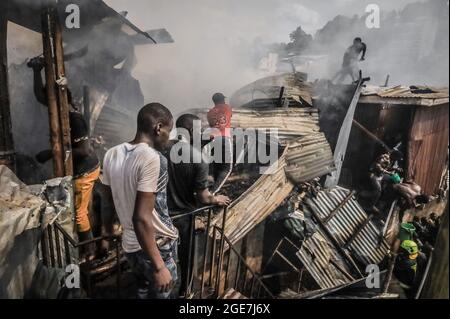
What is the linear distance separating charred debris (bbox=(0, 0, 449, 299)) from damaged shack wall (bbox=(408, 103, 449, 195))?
0.5 inches

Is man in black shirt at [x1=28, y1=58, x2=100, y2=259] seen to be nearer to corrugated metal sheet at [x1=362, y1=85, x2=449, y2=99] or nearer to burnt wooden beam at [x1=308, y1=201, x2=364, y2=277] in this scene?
burnt wooden beam at [x1=308, y1=201, x2=364, y2=277]

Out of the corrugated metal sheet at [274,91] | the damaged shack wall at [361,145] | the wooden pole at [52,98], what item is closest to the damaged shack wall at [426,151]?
the damaged shack wall at [361,145]

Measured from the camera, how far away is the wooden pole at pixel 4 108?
3.83 metres

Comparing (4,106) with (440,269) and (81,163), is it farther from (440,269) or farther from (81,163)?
(440,269)

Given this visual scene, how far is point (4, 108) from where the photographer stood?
4.00 meters

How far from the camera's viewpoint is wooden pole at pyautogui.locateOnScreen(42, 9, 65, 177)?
3.76 metres

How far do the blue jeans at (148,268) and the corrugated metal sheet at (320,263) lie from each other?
169 centimetres

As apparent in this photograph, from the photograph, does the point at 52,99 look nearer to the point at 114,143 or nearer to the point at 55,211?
the point at 114,143

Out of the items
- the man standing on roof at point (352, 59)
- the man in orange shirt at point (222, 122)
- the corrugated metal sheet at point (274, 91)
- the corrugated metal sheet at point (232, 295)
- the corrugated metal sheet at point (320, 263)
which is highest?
the man standing on roof at point (352, 59)

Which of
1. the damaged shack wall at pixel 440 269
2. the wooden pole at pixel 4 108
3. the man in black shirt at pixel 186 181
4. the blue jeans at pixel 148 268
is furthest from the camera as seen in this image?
the wooden pole at pixel 4 108

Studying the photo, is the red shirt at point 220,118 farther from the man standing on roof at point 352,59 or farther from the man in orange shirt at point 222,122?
the man standing on roof at point 352,59
